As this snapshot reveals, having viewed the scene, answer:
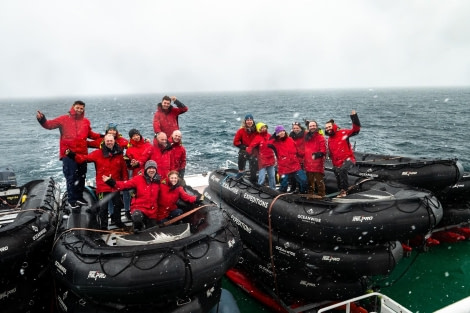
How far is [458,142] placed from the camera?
1150 inches

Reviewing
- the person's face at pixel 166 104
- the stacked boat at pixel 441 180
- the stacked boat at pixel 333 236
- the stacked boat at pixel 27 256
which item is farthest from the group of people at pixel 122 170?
the stacked boat at pixel 441 180

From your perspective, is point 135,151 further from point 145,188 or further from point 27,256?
point 27,256

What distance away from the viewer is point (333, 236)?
21.2ft

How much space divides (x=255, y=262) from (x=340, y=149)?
10.4 feet

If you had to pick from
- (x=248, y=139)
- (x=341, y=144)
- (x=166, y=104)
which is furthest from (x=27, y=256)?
(x=341, y=144)

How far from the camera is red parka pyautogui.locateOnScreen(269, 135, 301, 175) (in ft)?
26.8

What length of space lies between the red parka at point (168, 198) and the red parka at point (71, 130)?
6.94 feet

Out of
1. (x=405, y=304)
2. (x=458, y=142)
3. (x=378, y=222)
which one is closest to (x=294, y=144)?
(x=378, y=222)

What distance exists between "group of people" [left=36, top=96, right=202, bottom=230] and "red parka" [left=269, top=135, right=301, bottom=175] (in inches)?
86.3

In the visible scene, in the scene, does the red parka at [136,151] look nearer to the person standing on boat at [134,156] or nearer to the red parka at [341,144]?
the person standing on boat at [134,156]

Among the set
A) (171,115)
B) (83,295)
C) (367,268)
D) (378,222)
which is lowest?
(367,268)

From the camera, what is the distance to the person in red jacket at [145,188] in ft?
20.1

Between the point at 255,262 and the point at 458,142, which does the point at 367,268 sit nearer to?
the point at 255,262

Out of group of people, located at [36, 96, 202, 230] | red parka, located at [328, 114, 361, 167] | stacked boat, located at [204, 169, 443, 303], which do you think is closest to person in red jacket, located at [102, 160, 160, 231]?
group of people, located at [36, 96, 202, 230]
